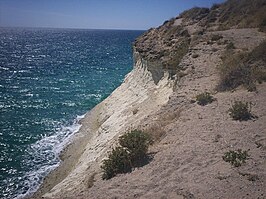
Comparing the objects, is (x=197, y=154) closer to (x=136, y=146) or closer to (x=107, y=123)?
(x=136, y=146)

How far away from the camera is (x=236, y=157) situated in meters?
8.84

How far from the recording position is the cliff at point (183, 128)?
830 cm

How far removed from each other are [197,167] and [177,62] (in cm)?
1368

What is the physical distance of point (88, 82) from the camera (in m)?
47.6

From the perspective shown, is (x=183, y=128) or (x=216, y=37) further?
(x=216, y=37)

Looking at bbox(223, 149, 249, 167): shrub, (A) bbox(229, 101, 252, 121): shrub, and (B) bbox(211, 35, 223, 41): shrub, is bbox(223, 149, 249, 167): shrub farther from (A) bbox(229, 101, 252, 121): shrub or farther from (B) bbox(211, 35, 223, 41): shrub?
(B) bbox(211, 35, 223, 41): shrub

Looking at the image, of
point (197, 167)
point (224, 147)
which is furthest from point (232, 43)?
point (197, 167)

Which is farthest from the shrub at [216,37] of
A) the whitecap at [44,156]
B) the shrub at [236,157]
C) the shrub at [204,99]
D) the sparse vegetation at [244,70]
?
the whitecap at [44,156]

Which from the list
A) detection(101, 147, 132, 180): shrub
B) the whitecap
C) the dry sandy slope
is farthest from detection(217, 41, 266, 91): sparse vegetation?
the whitecap

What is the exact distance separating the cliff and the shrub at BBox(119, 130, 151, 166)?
437 millimetres

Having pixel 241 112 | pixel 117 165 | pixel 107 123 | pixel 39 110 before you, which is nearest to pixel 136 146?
pixel 117 165

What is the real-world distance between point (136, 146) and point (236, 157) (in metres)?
3.86

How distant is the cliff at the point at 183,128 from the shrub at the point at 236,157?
18 cm

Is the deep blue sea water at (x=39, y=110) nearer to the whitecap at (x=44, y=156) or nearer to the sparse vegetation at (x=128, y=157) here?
the whitecap at (x=44, y=156)
